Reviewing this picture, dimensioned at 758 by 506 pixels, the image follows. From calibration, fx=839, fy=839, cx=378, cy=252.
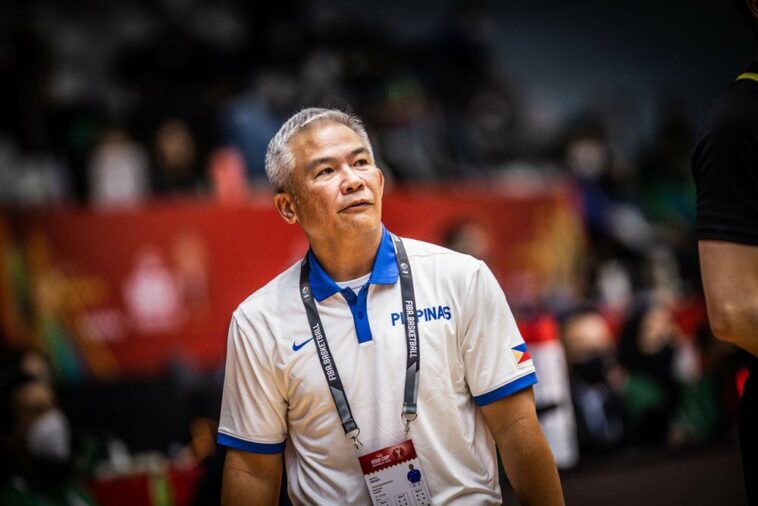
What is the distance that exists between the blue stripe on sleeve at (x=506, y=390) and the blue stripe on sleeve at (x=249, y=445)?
0.60 meters

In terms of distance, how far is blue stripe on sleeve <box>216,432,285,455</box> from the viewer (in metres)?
2.38

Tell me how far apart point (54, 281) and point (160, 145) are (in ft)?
5.15

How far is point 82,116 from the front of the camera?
290 inches

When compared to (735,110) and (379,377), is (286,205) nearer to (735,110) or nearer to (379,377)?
(379,377)

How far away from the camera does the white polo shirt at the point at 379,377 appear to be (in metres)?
2.30

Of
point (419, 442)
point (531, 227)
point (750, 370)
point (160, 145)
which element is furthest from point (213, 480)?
point (531, 227)

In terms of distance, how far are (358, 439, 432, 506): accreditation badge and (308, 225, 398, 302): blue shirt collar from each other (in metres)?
0.46

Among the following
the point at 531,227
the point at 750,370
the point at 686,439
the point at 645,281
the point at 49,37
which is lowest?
the point at 686,439

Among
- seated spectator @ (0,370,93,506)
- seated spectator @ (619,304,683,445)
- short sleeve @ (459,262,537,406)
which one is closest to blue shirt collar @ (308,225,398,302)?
short sleeve @ (459,262,537,406)

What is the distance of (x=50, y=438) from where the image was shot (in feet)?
13.6

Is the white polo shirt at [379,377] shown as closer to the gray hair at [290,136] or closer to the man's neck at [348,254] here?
the man's neck at [348,254]

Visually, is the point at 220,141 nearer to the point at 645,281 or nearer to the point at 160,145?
the point at 160,145

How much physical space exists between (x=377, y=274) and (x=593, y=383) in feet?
9.29

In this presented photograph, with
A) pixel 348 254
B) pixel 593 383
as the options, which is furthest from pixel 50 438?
pixel 593 383
